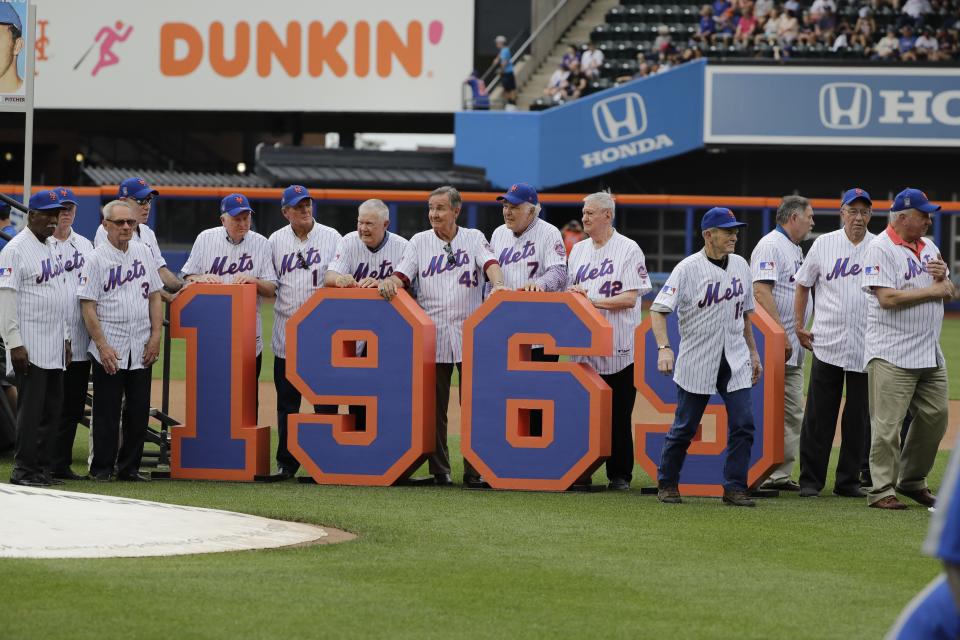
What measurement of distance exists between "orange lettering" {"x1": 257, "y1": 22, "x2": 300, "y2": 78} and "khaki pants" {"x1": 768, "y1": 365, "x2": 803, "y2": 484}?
2721cm

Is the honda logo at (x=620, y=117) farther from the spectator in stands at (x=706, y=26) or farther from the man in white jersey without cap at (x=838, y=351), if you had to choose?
the man in white jersey without cap at (x=838, y=351)

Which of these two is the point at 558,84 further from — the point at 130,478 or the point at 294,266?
the point at 130,478

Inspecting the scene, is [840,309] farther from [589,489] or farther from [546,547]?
[546,547]

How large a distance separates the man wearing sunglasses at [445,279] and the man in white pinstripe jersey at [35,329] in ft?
6.99

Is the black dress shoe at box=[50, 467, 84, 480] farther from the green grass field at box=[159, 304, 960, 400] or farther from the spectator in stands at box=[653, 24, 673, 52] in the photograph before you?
the spectator in stands at box=[653, 24, 673, 52]

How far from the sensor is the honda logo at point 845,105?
28.4m

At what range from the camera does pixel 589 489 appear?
938 centimetres

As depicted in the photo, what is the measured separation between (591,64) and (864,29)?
19.3 feet

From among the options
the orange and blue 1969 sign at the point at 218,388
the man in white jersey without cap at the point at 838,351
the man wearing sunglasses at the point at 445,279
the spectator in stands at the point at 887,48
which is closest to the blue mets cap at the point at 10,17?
the orange and blue 1969 sign at the point at 218,388

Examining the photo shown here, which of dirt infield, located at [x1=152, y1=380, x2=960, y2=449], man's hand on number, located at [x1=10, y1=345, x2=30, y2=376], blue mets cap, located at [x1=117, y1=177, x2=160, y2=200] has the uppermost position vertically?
blue mets cap, located at [x1=117, y1=177, x2=160, y2=200]

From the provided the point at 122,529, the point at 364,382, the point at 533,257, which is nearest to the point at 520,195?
the point at 533,257

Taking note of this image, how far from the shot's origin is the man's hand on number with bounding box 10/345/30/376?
8.77 metres

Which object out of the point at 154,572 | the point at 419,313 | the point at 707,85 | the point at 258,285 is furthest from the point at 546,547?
the point at 707,85

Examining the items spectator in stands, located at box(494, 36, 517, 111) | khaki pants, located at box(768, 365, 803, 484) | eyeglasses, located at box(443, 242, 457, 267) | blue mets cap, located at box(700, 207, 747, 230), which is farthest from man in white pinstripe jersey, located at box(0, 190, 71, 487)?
spectator in stands, located at box(494, 36, 517, 111)
